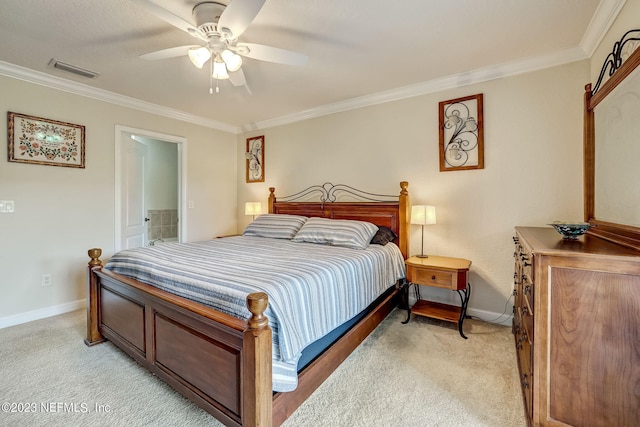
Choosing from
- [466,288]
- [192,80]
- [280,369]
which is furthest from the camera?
[192,80]

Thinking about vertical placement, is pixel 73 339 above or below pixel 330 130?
below

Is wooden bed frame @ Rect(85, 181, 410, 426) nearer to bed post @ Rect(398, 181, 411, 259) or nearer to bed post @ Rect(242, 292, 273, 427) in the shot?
bed post @ Rect(242, 292, 273, 427)

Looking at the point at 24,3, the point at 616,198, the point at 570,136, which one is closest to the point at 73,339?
the point at 24,3

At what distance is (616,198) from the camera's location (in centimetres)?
174

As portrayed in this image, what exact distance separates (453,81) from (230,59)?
2.23 meters

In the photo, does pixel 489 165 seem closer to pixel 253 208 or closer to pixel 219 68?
pixel 219 68

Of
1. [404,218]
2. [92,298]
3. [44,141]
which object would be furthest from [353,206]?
[44,141]

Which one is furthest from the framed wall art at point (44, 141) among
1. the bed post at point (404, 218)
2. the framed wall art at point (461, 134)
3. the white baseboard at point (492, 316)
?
the white baseboard at point (492, 316)

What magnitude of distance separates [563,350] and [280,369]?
1.33 meters

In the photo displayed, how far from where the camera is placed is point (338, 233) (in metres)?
2.91

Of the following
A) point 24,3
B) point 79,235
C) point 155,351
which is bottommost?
point 155,351

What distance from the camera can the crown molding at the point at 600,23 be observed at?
1809 mm

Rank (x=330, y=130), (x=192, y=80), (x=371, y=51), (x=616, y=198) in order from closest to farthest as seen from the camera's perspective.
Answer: (x=616, y=198), (x=371, y=51), (x=192, y=80), (x=330, y=130)

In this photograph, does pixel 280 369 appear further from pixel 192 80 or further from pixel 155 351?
pixel 192 80
